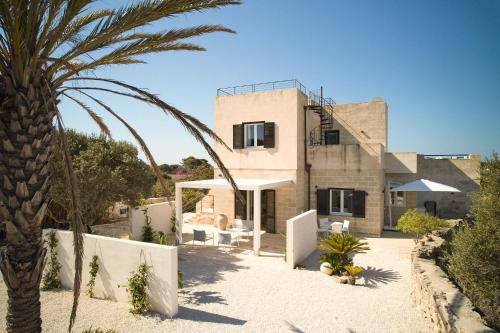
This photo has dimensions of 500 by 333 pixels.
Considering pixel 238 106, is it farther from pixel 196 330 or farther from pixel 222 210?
pixel 196 330

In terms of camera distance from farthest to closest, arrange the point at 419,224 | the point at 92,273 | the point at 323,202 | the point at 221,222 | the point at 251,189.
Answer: the point at 221,222, the point at 323,202, the point at 419,224, the point at 251,189, the point at 92,273

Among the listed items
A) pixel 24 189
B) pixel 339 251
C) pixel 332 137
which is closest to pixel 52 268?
pixel 24 189

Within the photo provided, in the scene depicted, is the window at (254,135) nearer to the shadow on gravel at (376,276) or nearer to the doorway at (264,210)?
the doorway at (264,210)

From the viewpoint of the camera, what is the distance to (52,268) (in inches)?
353

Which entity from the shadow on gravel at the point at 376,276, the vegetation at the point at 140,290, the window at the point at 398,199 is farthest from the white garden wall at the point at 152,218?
the window at the point at 398,199

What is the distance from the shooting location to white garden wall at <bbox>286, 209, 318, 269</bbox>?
34.4 ft

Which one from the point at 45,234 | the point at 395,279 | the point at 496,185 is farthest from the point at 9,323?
the point at 496,185

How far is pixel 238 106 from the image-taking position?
1692 centimetres

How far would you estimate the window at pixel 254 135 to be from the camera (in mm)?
16625

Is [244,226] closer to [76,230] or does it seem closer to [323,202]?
[323,202]

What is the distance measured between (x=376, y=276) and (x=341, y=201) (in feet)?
22.0

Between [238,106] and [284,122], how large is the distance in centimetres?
286

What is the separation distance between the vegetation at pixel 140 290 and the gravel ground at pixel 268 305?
0.93ft

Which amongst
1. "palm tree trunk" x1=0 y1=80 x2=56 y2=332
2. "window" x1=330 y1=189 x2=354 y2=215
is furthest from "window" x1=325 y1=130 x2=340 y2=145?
"palm tree trunk" x1=0 y1=80 x2=56 y2=332
